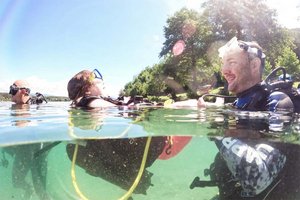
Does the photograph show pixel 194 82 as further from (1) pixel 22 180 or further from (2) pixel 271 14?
(1) pixel 22 180

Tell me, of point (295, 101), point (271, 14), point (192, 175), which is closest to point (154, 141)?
point (295, 101)

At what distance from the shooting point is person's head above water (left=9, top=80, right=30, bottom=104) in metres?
11.7

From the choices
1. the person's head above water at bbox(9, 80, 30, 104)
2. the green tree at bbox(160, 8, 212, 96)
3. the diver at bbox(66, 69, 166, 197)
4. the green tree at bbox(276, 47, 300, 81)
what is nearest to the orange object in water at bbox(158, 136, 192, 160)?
the diver at bbox(66, 69, 166, 197)

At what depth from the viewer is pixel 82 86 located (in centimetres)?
844

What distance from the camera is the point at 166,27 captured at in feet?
206

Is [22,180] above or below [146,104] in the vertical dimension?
below

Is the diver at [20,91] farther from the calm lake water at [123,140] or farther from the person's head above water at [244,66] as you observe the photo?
the person's head above water at [244,66]

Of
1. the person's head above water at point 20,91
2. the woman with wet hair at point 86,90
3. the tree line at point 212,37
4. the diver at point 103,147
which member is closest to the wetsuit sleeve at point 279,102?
the diver at point 103,147

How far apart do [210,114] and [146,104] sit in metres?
3.43

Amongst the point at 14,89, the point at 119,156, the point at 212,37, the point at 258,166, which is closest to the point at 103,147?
the point at 119,156

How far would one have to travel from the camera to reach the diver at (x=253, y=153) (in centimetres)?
523

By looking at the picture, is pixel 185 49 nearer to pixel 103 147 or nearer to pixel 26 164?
pixel 26 164

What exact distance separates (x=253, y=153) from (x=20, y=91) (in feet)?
31.2

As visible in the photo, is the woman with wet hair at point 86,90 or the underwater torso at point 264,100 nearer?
the underwater torso at point 264,100
